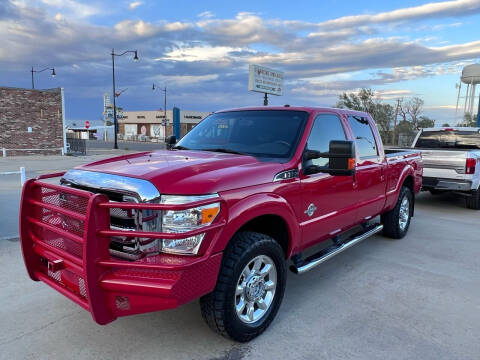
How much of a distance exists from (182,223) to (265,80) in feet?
81.3

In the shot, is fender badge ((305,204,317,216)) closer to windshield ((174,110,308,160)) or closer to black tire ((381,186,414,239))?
windshield ((174,110,308,160))

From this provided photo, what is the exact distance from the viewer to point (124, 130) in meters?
82.8

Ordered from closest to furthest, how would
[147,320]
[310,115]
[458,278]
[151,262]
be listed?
[151,262]
[147,320]
[310,115]
[458,278]

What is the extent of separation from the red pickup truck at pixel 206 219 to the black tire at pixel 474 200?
5586 mm

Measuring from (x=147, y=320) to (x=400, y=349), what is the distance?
2168 mm

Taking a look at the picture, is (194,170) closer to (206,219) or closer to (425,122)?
(206,219)

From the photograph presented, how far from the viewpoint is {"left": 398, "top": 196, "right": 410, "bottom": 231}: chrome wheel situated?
601 cm

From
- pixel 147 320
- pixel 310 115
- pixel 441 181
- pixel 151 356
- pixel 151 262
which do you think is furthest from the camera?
pixel 441 181

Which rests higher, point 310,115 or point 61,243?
point 310,115

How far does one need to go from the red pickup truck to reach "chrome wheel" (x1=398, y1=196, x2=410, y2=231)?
206 centimetres

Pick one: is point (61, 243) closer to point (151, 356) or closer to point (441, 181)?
point (151, 356)

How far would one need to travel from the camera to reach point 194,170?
2805 mm

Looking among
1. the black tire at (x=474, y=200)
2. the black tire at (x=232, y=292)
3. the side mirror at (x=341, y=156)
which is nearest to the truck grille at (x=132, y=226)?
the black tire at (x=232, y=292)

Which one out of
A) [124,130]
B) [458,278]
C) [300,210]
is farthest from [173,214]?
[124,130]
